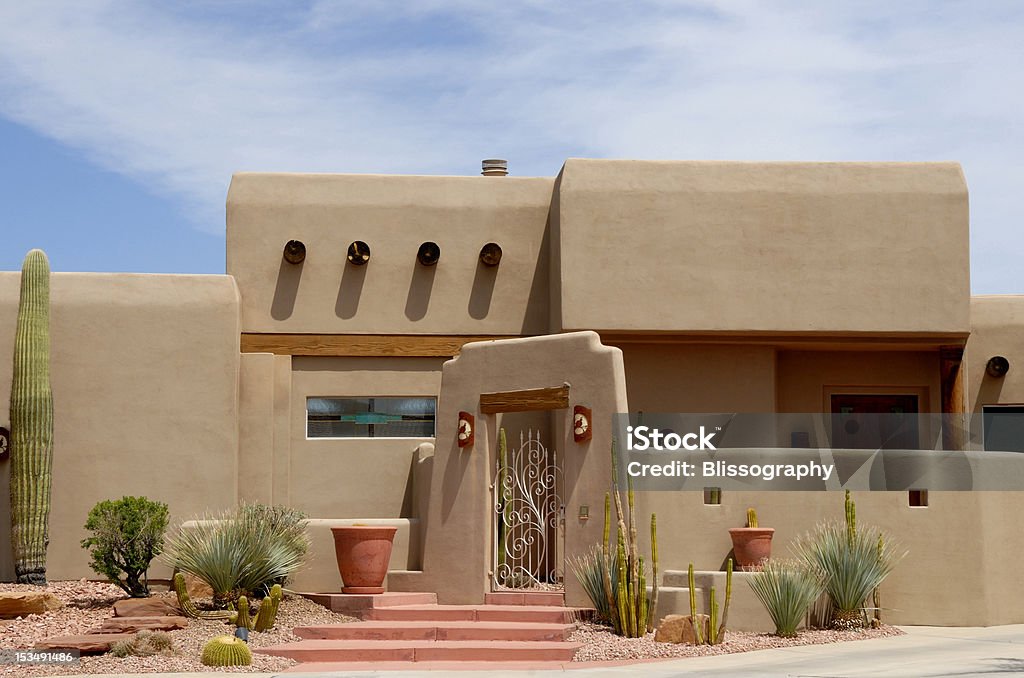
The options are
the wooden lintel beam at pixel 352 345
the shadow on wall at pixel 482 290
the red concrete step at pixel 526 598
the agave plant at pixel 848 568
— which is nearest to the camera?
the agave plant at pixel 848 568

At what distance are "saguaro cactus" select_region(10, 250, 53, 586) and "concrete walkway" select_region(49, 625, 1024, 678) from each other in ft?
20.3

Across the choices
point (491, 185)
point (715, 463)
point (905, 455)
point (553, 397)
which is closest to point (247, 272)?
point (491, 185)

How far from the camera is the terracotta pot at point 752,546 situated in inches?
698

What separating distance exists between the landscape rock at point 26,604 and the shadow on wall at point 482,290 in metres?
8.29

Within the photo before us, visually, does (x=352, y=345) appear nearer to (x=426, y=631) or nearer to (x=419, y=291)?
(x=419, y=291)

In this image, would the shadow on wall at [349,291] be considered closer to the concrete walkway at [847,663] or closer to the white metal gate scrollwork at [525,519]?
the white metal gate scrollwork at [525,519]

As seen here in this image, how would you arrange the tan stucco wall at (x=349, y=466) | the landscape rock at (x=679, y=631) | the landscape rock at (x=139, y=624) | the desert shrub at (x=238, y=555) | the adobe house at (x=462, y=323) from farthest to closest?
the tan stucco wall at (x=349, y=466)
the adobe house at (x=462, y=323)
the desert shrub at (x=238, y=555)
the landscape rock at (x=139, y=624)
the landscape rock at (x=679, y=631)

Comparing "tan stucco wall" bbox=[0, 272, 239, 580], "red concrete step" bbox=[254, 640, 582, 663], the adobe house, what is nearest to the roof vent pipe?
the adobe house

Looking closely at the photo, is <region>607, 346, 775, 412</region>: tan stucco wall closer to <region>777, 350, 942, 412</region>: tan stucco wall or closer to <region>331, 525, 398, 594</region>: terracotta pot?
<region>777, 350, 942, 412</region>: tan stucco wall

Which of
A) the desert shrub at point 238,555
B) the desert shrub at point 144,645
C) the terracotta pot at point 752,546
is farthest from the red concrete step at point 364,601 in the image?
the terracotta pot at point 752,546

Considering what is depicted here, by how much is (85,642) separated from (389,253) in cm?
924

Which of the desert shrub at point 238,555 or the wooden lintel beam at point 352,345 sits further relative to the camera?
the wooden lintel beam at point 352,345

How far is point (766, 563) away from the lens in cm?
1734

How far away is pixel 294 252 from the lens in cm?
2231
